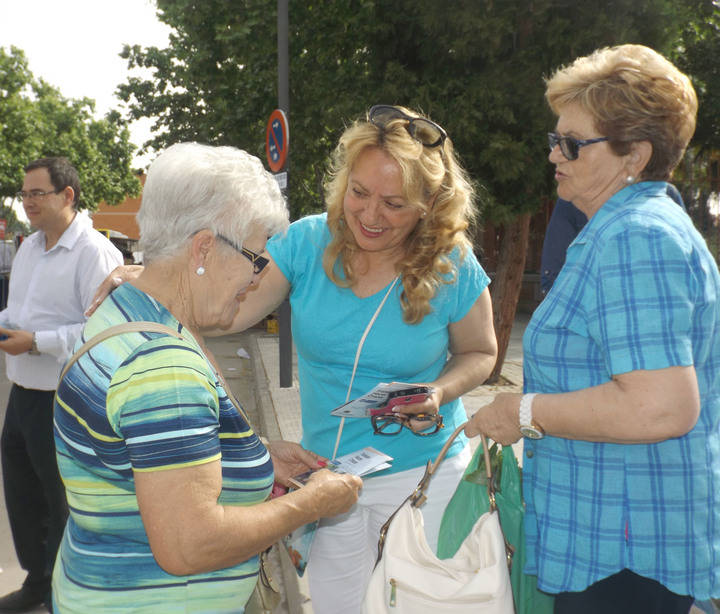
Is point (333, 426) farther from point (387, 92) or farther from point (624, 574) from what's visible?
point (387, 92)

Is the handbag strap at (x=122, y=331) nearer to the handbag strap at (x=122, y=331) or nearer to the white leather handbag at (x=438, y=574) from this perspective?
the handbag strap at (x=122, y=331)

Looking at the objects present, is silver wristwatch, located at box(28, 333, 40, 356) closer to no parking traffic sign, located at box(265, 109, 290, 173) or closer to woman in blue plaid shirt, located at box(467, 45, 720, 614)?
woman in blue plaid shirt, located at box(467, 45, 720, 614)

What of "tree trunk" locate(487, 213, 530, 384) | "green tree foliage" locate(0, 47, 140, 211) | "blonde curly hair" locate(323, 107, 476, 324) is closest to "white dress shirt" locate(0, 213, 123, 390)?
"blonde curly hair" locate(323, 107, 476, 324)

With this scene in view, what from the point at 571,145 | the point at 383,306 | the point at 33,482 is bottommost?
the point at 33,482

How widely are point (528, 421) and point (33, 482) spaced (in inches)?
117

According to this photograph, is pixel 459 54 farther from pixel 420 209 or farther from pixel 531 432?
pixel 531 432

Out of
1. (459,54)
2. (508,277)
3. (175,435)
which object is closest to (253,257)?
(175,435)

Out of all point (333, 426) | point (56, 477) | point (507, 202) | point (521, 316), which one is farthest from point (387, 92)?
point (521, 316)

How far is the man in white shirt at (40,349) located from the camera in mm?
3592

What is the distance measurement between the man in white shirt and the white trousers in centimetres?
171

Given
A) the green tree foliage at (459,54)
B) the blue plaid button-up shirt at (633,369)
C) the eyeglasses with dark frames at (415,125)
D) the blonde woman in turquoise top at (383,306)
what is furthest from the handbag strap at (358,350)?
the green tree foliage at (459,54)

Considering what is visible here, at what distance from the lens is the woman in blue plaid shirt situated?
60.4 inches

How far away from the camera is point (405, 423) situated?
2.30 meters

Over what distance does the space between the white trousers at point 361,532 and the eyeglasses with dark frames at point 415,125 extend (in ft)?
3.43
